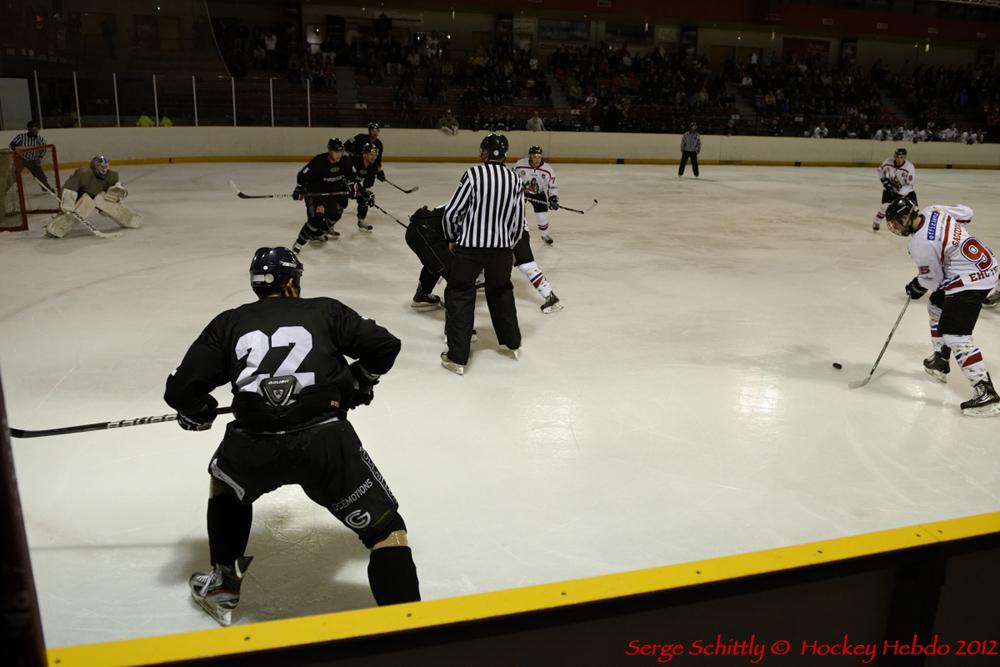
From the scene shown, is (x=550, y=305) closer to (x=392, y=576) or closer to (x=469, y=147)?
(x=392, y=576)

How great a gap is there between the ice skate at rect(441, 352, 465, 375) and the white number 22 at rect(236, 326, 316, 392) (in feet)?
8.69

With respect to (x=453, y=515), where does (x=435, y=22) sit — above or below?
above

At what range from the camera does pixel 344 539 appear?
332 cm

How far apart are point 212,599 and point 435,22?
2400 cm

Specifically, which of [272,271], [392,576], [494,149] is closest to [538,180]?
[494,149]

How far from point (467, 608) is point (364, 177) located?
8.53 m

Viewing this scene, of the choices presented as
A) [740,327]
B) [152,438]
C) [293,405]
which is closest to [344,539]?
[293,405]

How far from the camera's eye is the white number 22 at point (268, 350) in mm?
→ 2531

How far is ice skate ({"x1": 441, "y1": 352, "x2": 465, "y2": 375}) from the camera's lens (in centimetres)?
520

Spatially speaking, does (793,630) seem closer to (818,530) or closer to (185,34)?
(818,530)

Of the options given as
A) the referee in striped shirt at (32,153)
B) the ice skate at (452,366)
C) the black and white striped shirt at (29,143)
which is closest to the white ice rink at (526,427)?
the ice skate at (452,366)

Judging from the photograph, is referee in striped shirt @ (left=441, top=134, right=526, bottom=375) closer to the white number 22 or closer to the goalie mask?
the white number 22

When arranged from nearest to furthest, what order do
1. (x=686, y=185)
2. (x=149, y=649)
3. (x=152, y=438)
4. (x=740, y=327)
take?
(x=149, y=649), (x=152, y=438), (x=740, y=327), (x=686, y=185)

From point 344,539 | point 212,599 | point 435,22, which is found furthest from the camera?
point 435,22
